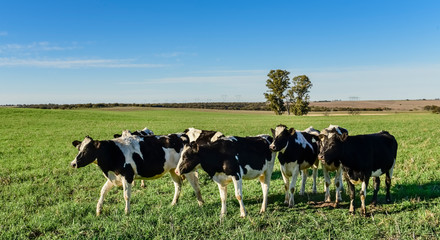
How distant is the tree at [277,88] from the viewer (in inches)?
3465

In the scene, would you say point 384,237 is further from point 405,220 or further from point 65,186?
point 65,186

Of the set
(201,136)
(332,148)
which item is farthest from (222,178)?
(201,136)

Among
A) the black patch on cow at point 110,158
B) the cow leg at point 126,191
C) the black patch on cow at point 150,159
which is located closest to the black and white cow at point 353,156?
the black patch on cow at point 150,159

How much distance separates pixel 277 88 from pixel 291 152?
268ft

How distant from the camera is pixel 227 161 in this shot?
7406mm

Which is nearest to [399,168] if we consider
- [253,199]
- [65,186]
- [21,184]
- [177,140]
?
[253,199]

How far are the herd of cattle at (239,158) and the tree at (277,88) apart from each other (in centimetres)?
8086

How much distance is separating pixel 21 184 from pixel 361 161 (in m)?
11.5

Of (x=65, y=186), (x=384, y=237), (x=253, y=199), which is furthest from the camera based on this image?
(x=65, y=186)

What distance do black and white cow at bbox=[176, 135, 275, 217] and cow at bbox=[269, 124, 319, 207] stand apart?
545mm

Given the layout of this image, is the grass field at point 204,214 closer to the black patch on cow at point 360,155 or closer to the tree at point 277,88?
the black patch on cow at point 360,155

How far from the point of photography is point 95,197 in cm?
985

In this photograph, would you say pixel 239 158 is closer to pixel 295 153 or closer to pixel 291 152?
pixel 291 152

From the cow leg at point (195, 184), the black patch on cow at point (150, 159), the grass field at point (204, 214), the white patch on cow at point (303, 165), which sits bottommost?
the grass field at point (204, 214)
